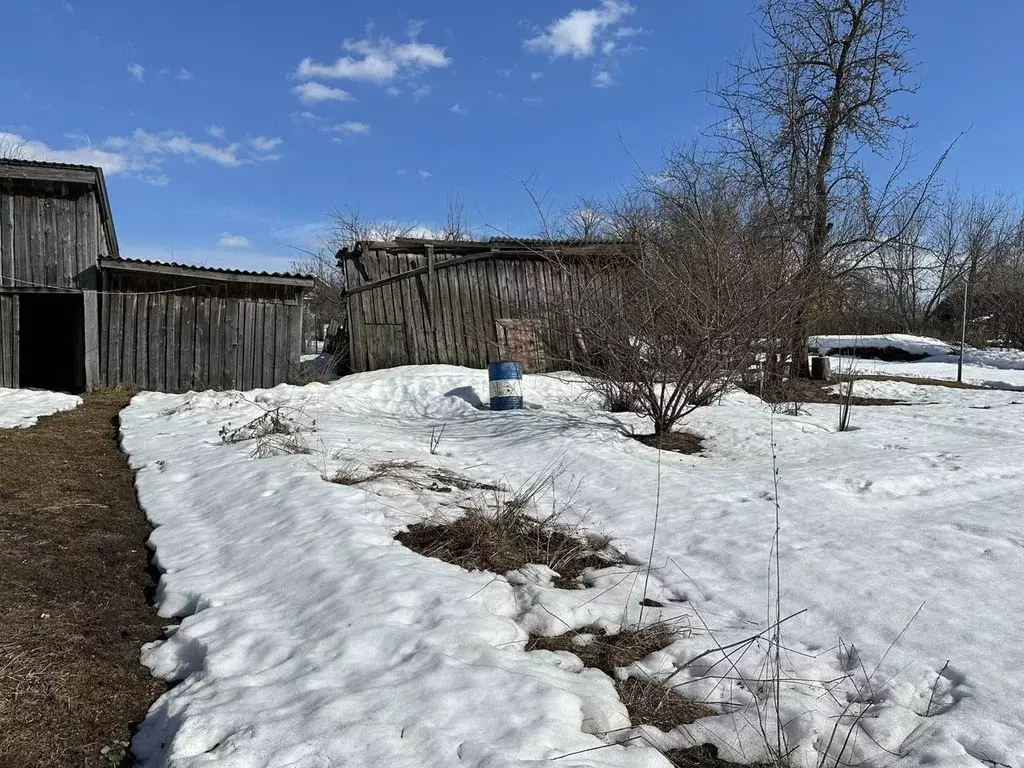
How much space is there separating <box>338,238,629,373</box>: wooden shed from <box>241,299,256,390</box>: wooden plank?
6.37 feet

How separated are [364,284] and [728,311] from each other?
879cm

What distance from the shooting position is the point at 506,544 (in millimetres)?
4234

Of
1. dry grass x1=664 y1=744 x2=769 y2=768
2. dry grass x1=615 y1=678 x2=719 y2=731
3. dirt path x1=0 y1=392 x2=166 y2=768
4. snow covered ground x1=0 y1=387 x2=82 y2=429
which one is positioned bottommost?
dry grass x1=664 y1=744 x2=769 y2=768

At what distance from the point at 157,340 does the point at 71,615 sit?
10.2 metres

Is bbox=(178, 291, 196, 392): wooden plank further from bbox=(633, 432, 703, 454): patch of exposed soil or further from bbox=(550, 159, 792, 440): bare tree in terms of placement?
bbox=(633, 432, 703, 454): patch of exposed soil

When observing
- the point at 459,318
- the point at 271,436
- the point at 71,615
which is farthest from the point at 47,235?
the point at 71,615

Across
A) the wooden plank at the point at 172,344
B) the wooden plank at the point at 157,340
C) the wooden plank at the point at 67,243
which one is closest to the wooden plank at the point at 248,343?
the wooden plank at the point at 172,344

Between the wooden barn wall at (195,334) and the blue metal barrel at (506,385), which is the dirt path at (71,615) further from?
the wooden barn wall at (195,334)

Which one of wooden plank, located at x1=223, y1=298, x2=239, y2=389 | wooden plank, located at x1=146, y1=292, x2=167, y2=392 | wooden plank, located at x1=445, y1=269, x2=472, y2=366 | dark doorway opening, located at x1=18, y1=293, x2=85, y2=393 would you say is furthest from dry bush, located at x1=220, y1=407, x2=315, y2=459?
dark doorway opening, located at x1=18, y1=293, x2=85, y2=393

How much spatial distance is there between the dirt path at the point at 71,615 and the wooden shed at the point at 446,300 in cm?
796

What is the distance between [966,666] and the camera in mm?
2943

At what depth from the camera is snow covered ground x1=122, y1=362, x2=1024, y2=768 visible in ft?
7.94

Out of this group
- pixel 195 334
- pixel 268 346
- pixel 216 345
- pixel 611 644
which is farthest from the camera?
pixel 268 346

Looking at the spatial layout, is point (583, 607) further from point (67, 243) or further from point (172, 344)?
point (67, 243)
